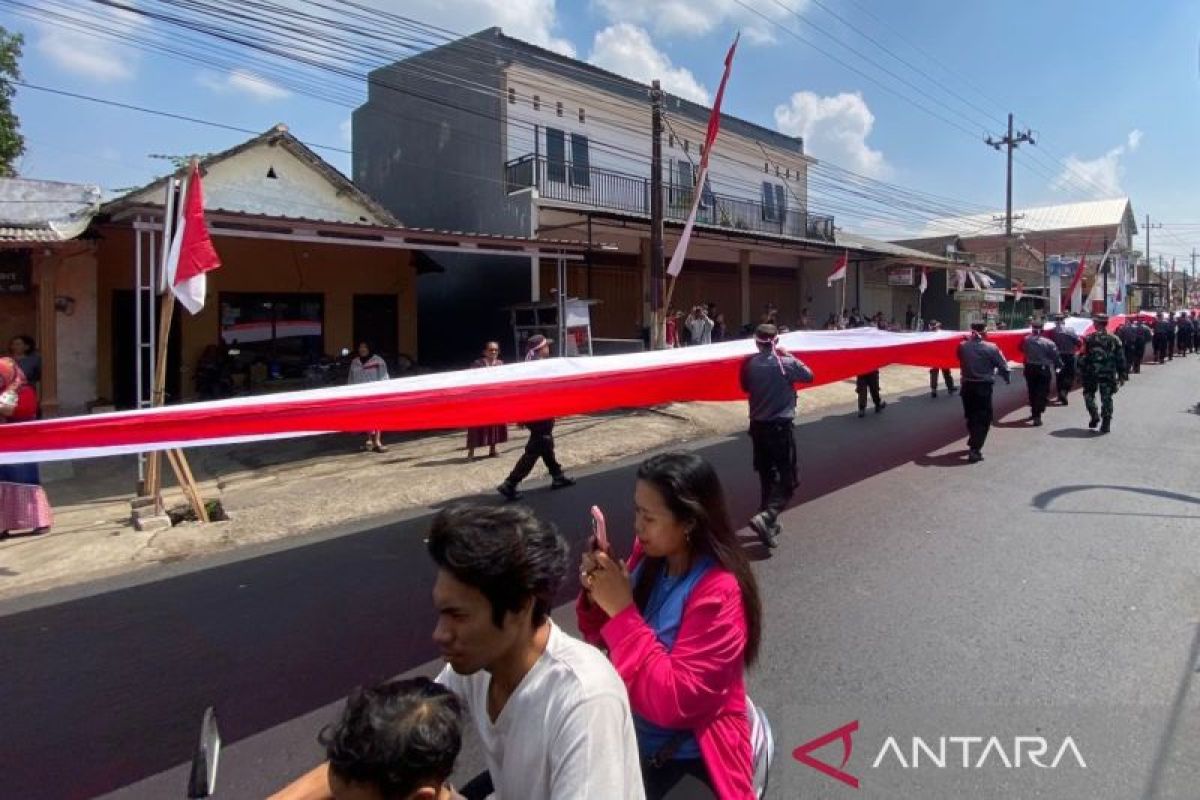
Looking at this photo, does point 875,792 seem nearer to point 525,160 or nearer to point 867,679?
point 867,679

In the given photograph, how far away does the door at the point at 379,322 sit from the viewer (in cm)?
1595

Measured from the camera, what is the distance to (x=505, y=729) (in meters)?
1.45

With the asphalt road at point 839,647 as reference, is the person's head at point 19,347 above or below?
above

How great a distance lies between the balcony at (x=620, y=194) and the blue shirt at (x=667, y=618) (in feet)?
48.1

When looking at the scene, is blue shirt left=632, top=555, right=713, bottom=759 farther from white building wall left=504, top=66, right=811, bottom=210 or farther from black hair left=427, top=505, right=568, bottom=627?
white building wall left=504, top=66, right=811, bottom=210

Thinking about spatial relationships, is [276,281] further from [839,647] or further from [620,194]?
[839,647]

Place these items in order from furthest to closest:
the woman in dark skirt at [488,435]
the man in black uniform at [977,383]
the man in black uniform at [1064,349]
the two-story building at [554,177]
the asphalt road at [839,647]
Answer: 1. the two-story building at [554,177]
2. the man in black uniform at [1064,349]
3. the woman in dark skirt at [488,435]
4. the man in black uniform at [977,383]
5. the asphalt road at [839,647]

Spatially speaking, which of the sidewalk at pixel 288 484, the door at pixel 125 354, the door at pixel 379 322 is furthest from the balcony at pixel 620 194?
the door at pixel 125 354

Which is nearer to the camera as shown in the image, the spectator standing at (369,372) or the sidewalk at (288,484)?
the sidewalk at (288,484)

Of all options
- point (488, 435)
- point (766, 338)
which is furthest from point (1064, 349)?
point (488, 435)

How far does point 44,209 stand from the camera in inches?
462

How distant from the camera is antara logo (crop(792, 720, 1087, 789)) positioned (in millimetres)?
3010

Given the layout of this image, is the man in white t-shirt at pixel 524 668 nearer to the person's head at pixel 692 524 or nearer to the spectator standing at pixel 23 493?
the person's head at pixel 692 524

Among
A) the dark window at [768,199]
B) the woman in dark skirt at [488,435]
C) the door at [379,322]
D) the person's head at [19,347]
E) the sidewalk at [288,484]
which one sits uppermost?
the dark window at [768,199]
